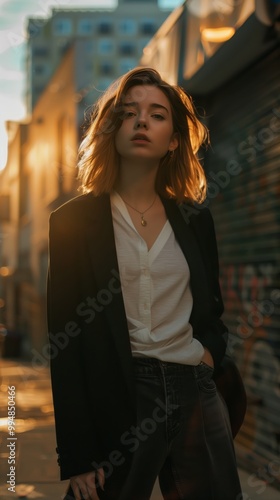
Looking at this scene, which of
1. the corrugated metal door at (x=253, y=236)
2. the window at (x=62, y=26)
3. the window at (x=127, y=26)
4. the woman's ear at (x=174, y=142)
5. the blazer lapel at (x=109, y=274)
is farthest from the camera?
the window at (x=62, y=26)

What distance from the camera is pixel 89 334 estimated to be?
2.54 metres

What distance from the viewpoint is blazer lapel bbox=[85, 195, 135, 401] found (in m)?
2.50

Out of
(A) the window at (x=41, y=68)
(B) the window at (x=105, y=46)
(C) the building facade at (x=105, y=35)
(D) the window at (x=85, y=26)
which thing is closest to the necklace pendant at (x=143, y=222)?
(C) the building facade at (x=105, y=35)

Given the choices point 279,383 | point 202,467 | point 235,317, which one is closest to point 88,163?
point 202,467

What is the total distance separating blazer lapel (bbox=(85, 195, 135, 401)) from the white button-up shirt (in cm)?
5

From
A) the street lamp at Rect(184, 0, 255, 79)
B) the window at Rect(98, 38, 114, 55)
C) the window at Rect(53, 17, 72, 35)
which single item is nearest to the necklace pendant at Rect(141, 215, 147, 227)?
the street lamp at Rect(184, 0, 255, 79)

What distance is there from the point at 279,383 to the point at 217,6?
10.1ft

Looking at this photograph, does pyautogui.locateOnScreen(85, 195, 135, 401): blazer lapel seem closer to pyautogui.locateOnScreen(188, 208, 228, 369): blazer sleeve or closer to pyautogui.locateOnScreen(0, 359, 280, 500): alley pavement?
pyautogui.locateOnScreen(188, 208, 228, 369): blazer sleeve

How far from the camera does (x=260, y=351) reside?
268 inches

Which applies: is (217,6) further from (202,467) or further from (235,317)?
(202,467)

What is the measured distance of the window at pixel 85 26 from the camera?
98.1m

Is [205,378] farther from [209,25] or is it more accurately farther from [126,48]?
[126,48]

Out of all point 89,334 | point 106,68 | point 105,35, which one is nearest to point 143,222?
point 89,334

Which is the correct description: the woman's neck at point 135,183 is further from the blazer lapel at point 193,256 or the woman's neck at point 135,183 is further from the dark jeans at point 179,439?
the dark jeans at point 179,439
